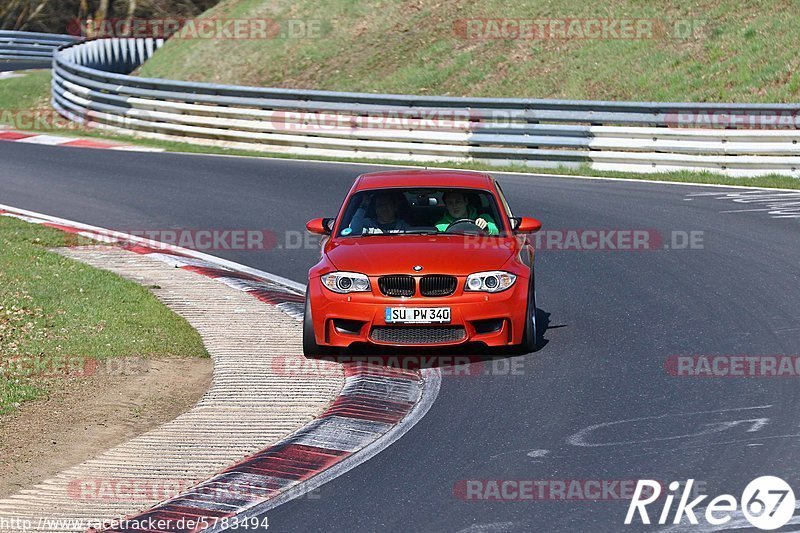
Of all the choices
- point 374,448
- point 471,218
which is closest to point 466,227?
point 471,218

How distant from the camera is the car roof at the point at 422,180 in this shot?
10992mm

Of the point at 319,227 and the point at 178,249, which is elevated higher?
the point at 319,227

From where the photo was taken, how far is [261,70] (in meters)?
34.3

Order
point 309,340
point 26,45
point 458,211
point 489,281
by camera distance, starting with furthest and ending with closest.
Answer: point 26,45, point 458,211, point 309,340, point 489,281

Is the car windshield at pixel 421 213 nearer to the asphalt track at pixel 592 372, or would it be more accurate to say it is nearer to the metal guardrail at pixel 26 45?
the asphalt track at pixel 592 372

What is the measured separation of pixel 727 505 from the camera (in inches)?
256

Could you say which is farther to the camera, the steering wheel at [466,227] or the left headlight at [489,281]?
the steering wheel at [466,227]

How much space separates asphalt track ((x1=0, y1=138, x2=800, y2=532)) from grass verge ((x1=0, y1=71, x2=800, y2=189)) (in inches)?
45.1

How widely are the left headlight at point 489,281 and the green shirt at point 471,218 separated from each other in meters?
1.02

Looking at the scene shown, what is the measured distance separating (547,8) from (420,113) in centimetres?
992

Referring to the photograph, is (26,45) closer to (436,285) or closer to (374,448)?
(436,285)

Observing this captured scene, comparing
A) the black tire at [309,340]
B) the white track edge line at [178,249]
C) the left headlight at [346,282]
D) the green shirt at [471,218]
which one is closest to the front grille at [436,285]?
the left headlight at [346,282]

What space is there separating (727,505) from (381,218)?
5.03 metres

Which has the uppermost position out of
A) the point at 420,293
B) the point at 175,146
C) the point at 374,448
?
the point at 175,146
